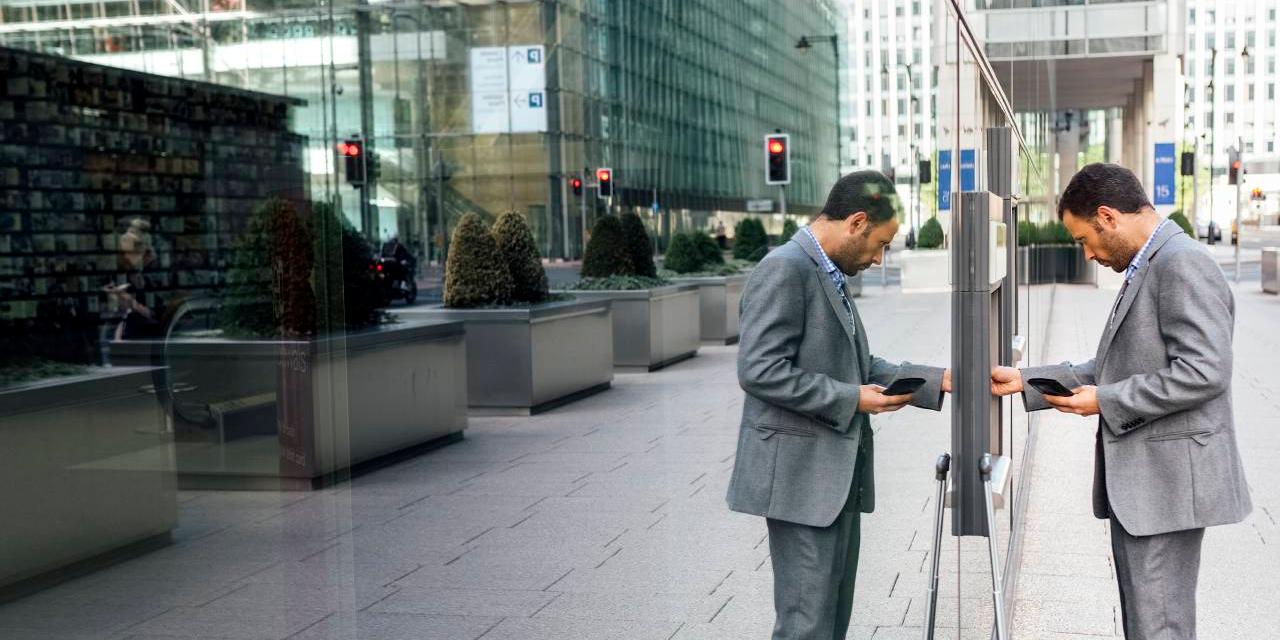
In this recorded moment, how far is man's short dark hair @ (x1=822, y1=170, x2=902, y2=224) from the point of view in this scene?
319 centimetres

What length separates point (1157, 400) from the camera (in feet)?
10.5

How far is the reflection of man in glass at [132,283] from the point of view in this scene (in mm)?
2102

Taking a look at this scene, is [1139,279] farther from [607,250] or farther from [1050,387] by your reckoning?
[607,250]

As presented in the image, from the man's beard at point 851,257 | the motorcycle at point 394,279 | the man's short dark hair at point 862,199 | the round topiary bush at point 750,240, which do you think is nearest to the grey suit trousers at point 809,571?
the man's beard at point 851,257

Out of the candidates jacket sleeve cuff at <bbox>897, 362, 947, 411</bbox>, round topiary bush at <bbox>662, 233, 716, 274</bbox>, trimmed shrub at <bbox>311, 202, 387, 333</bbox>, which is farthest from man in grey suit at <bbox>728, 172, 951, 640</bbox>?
round topiary bush at <bbox>662, 233, 716, 274</bbox>

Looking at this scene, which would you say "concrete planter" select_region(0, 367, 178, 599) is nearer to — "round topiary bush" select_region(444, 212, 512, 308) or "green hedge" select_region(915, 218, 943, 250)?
"round topiary bush" select_region(444, 212, 512, 308)

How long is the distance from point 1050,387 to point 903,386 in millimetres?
442

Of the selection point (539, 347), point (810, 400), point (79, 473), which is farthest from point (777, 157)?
point (539, 347)

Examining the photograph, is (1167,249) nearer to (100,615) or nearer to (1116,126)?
(100,615)

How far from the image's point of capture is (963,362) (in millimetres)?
3564

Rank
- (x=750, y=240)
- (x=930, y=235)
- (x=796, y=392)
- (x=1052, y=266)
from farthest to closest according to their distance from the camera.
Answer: (x=1052, y=266) < (x=750, y=240) < (x=930, y=235) < (x=796, y=392)

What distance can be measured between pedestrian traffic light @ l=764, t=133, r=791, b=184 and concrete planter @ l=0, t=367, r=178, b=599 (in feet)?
7.28

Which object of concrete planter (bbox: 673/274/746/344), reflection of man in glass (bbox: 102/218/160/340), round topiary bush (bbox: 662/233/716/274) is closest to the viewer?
reflection of man in glass (bbox: 102/218/160/340)

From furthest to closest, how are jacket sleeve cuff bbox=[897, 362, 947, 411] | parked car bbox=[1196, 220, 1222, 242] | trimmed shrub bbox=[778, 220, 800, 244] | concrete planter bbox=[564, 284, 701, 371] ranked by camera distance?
parked car bbox=[1196, 220, 1222, 242] → concrete planter bbox=[564, 284, 701, 371] → trimmed shrub bbox=[778, 220, 800, 244] → jacket sleeve cuff bbox=[897, 362, 947, 411]
